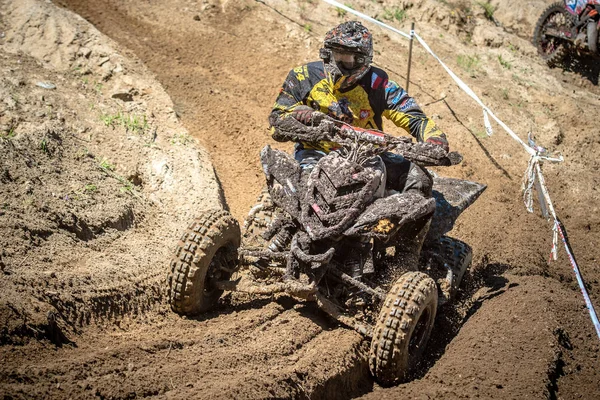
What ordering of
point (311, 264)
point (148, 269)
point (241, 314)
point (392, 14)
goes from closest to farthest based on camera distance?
1. point (311, 264)
2. point (241, 314)
3. point (148, 269)
4. point (392, 14)

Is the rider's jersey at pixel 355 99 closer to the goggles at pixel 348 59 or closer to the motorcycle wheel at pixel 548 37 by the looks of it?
the goggles at pixel 348 59

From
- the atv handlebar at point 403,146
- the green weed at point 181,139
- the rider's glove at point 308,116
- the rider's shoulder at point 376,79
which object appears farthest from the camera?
the green weed at point 181,139

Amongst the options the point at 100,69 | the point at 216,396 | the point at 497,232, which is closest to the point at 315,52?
the point at 100,69

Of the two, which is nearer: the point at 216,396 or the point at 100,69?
the point at 216,396

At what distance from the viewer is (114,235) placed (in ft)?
20.9

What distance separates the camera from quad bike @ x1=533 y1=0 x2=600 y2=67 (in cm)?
1259

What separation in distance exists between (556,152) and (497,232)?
283 cm

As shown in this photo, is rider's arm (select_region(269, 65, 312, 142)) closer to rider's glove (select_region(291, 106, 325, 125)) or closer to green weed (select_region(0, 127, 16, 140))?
rider's glove (select_region(291, 106, 325, 125))

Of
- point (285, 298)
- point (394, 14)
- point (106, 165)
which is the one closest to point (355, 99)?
point (285, 298)

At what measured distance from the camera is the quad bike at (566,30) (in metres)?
12.6

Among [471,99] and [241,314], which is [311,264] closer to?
[241,314]

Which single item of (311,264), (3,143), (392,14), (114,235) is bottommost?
(114,235)

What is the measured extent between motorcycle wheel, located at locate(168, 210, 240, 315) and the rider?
3.18 ft

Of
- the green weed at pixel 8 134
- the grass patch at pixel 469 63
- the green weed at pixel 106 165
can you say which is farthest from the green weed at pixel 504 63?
the green weed at pixel 8 134
